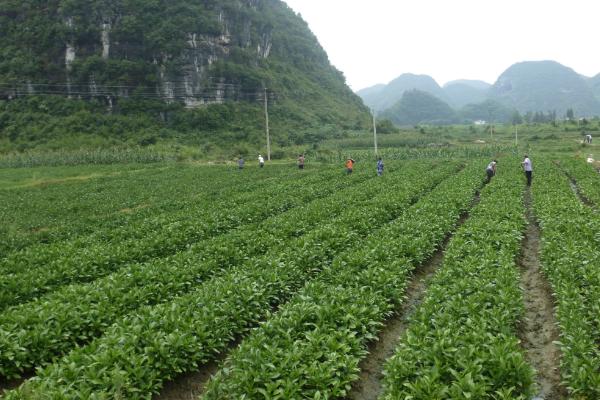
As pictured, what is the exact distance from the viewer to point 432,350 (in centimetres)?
704

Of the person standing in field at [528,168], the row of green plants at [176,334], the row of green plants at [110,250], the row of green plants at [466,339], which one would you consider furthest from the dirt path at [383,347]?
the person standing in field at [528,168]

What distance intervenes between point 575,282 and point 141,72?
94992 mm

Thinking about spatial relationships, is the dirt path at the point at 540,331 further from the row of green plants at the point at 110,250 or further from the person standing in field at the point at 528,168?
the person standing in field at the point at 528,168

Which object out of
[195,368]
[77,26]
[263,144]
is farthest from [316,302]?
[77,26]

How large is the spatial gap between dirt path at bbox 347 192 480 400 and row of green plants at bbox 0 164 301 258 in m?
11.3

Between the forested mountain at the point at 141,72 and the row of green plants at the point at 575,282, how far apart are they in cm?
7073

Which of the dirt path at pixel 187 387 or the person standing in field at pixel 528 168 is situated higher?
the person standing in field at pixel 528 168

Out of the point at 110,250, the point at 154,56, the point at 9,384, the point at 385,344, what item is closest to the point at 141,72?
the point at 154,56

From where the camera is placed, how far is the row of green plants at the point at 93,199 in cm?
1898

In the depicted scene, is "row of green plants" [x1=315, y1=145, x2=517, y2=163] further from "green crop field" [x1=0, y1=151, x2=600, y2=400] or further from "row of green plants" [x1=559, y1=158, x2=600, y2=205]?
"green crop field" [x1=0, y1=151, x2=600, y2=400]

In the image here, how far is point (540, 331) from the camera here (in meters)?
9.21

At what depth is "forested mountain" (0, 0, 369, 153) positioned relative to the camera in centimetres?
8362

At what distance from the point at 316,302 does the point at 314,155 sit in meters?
57.4

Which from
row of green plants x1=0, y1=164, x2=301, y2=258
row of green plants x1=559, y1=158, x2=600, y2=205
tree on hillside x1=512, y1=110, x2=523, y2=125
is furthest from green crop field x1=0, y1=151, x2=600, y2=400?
tree on hillside x1=512, y1=110, x2=523, y2=125
